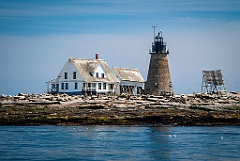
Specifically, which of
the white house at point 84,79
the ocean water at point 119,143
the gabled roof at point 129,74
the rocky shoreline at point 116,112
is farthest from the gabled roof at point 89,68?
the ocean water at point 119,143

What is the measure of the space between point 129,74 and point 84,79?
12214mm

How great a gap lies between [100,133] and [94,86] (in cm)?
3500

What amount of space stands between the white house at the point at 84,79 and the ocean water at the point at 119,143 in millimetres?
29218

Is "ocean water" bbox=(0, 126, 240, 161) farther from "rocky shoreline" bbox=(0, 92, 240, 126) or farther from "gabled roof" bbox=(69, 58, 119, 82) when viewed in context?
"gabled roof" bbox=(69, 58, 119, 82)

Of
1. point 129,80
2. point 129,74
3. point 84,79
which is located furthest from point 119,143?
point 129,74

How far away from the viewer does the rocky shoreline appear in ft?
147

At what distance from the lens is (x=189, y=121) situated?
45.3m

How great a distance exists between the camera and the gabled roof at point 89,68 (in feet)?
242

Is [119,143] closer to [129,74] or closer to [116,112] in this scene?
[116,112]

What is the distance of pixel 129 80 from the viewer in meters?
81.7

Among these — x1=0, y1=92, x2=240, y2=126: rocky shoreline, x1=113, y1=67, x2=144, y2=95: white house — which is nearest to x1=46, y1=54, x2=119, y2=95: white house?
x1=113, y1=67, x2=144, y2=95: white house

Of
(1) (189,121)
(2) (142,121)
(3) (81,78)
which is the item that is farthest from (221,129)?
(3) (81,78)

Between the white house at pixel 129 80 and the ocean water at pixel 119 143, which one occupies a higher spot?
the white house at pixel 129 80

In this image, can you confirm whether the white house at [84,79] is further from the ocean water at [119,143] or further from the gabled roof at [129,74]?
the ocean water at [119,143]
